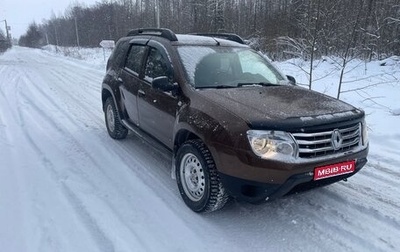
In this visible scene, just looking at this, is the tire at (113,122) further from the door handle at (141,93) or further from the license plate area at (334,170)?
the license plate area at (334,170)

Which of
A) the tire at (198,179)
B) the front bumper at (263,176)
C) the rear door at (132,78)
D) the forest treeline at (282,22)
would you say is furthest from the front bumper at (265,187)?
the forest treeline at (282,22)

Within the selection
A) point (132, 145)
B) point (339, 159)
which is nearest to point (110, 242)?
point (339, 159)

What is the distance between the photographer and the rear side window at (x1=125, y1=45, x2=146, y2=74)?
16.6 feet

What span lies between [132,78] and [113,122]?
1198mm

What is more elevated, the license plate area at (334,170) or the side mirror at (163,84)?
the side mirror at (163,84)

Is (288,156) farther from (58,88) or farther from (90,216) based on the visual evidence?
(58,88)

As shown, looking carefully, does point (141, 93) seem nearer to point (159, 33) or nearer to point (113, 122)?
point (159, 33)

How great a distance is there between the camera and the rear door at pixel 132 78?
5023 millimetres

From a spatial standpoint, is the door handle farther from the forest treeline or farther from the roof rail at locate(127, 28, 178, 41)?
the forest treeline

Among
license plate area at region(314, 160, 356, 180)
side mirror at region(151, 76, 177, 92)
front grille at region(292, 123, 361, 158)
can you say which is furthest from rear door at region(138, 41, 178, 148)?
license plate area at region(314, 160, 356, 180)

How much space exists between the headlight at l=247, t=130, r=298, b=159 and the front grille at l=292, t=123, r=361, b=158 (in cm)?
7

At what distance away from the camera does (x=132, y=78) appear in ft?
16.9

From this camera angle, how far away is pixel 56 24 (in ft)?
261

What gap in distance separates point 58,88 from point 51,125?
5396 mm
